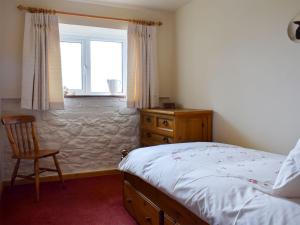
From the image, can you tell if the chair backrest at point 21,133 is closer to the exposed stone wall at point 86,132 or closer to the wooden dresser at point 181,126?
the exposed stone wall at point 86,132

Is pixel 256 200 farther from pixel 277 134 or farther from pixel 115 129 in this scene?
pixel 115 129

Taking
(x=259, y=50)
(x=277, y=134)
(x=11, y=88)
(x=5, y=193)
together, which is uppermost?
(x=259, y=50)

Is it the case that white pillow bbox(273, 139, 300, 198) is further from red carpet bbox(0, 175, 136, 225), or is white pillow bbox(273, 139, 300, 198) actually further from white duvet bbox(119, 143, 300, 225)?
red carpet bbox(0, 175, 136, 225)

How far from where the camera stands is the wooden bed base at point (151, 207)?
1532 millimetres

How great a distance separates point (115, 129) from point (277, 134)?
204 cm

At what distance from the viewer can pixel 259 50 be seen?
2375mm

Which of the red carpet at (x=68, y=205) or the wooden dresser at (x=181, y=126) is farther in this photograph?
the wooden dresser at (x=181, y=126)

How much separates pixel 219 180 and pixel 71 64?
2.77 meters

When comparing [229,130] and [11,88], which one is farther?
[11,88]

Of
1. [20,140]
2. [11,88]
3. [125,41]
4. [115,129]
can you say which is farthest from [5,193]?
[125,41]

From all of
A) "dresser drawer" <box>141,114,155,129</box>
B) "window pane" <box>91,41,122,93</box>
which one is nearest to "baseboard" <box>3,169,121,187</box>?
"dresser drawer" <box>141,114,155,129</box>

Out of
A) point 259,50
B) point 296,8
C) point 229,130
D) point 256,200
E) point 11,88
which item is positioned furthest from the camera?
point 11,88

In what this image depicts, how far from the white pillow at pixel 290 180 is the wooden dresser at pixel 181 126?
1700 mm

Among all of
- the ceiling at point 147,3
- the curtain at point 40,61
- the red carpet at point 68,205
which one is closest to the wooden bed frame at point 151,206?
the red carpet at point 68,205
